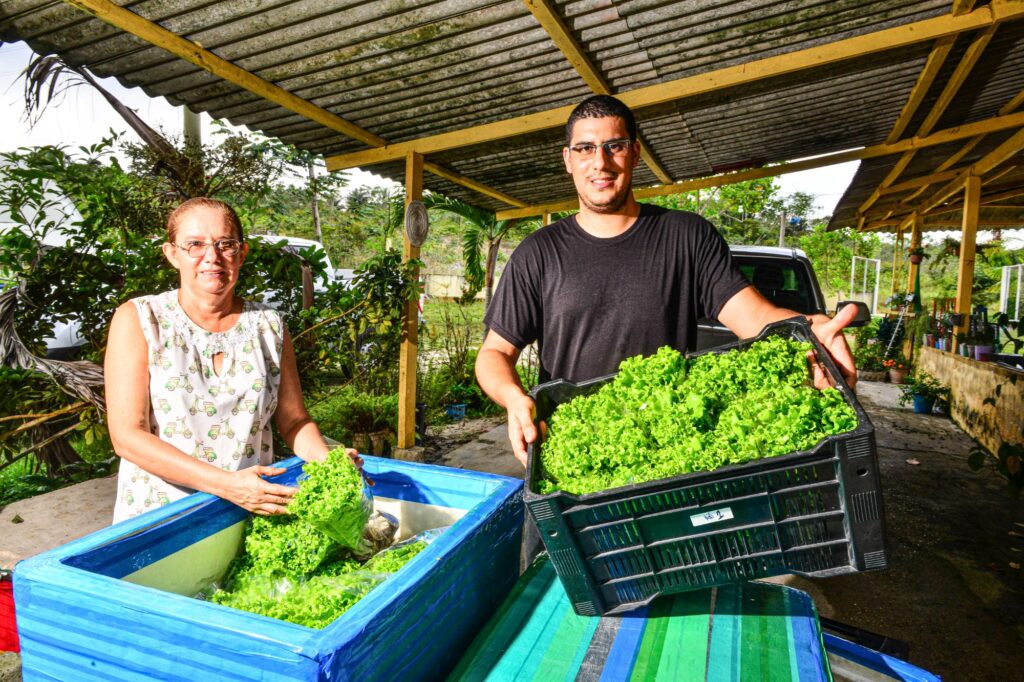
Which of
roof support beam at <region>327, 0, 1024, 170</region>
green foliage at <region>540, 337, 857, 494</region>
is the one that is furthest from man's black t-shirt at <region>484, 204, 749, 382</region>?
roof support beam at <region>327, 0, 1024, 170</region>

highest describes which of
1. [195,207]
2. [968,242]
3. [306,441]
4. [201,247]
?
[968,242]

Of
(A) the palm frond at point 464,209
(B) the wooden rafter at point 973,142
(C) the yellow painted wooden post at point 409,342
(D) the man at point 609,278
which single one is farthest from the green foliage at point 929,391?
(D) the man at point 609,278

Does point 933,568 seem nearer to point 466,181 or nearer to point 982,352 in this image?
point 982,352

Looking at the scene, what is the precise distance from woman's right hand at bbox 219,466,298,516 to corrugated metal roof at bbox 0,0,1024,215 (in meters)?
3.07

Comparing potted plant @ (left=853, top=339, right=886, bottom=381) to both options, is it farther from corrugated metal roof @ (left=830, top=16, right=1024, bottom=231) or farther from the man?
the man

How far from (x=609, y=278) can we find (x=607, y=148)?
1.55 feet

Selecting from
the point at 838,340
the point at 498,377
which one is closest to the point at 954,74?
the point at 838,340

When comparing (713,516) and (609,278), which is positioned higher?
Answer: (609,278)

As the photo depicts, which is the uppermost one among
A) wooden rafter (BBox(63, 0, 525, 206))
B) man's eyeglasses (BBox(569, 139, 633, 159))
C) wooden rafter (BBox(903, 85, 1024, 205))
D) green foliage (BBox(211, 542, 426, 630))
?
wooden rafter (BBox(903, 85, 1024, 205))

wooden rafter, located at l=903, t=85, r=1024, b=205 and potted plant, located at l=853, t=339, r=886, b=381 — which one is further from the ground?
wooden rafter, located at l=903, t=85, r=1024, b=205

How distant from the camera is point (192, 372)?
187 centimetres

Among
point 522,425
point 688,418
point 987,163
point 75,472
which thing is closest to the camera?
point 688,418

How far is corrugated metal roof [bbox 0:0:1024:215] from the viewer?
358 centimetres

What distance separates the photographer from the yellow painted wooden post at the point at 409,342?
6094 millimetres
